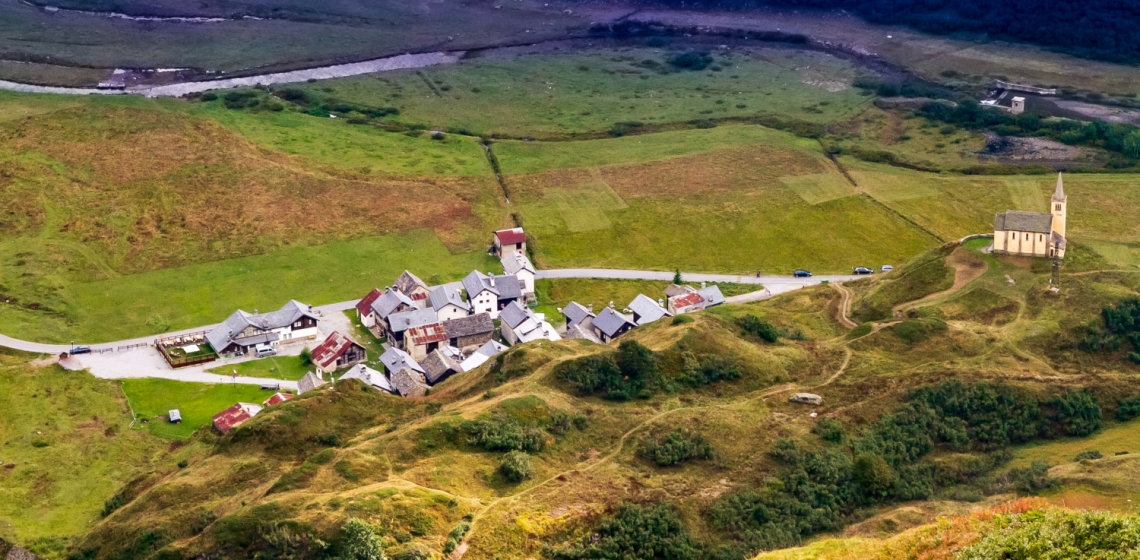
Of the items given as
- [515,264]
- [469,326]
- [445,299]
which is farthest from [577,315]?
[445,299]

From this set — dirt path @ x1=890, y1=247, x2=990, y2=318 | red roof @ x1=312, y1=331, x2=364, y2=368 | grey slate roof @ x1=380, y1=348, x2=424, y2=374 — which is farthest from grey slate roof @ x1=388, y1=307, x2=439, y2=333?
dirt path @ x1=890, y1=247, x2=990, y2=318

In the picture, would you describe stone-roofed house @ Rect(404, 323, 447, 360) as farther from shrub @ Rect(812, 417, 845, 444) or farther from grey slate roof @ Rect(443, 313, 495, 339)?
shrub @ Rect(812, 417, 845, 444)

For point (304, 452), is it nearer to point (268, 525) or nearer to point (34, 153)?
point (268, 525)

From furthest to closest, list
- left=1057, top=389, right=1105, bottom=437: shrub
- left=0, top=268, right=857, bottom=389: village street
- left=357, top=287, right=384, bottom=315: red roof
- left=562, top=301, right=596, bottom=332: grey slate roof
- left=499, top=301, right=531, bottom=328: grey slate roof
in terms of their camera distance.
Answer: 1. left=357, top=287, right=384, bottom=315: red roof
2. left=562, top=301, right=596, bottom=332: grey slate roof
3. left=499, top=301, right=531, bottom=328: grey slate roof
4. left=0, top=268, right=857, bottom=389: village street
5. left=1057, top=389, right=1105, bottom=437: shrub

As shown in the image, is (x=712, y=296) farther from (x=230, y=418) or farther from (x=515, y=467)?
(x=515, y=467)

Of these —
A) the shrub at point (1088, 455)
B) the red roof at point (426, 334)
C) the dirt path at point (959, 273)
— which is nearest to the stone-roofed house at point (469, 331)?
the red roof at point (426, 334)
